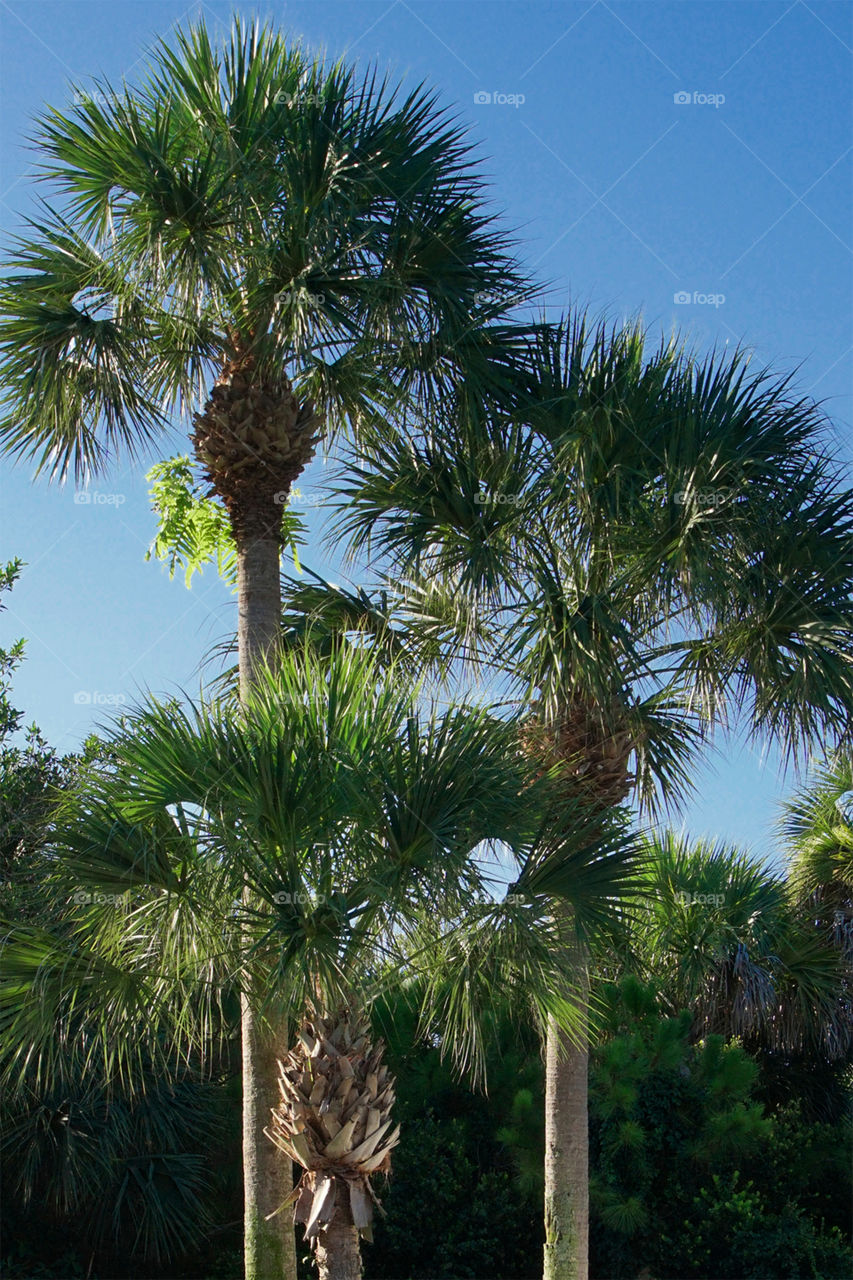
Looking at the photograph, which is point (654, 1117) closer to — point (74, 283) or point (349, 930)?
point (349, 930)

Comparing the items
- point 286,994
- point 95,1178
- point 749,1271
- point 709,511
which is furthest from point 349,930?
point 749,1271

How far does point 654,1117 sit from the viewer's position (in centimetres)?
1292

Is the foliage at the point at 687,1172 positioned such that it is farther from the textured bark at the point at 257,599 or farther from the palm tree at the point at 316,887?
the textured bark at the point at 257,599

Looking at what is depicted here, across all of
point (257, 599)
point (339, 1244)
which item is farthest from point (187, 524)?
point (339, 1244)

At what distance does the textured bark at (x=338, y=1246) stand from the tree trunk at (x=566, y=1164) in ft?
8.14

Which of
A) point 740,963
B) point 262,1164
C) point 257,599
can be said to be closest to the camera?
point 262,1164

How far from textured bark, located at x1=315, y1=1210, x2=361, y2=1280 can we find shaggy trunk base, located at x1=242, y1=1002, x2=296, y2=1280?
59 cm

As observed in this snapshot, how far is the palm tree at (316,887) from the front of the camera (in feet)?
23.7

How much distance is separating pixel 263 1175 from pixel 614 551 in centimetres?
497

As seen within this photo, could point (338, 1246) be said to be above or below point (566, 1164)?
below

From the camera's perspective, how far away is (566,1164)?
1002 cm

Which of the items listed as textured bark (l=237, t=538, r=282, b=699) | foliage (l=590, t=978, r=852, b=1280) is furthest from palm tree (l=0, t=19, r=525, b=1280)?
foliage (l=590, t=978, r=852, b=1280)

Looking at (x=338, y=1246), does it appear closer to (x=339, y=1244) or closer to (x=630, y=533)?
(x=339, y=1244)

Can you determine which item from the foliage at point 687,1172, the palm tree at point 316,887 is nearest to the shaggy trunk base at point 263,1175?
the palm tree at point 316,887
